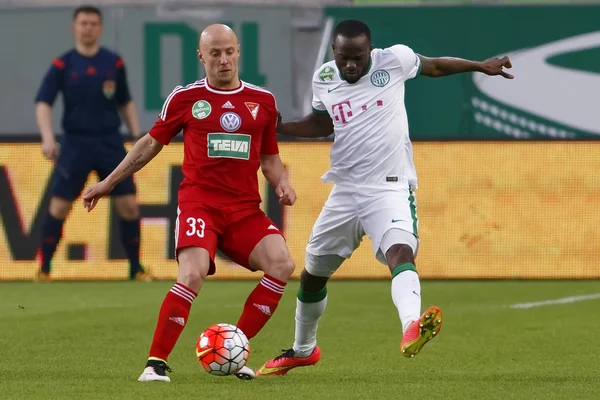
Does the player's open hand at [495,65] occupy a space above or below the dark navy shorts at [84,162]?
above

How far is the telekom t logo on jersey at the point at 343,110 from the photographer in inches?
307

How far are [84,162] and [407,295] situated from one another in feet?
21.1

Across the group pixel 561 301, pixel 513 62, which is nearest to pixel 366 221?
pixel 561 301

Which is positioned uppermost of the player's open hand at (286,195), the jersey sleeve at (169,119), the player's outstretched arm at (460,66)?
the player's outstretched arm at (460,66)

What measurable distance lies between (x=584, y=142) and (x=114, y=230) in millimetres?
4727

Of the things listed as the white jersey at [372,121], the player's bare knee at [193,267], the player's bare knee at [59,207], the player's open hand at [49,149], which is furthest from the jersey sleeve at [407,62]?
the player's bare knee at [59,207]

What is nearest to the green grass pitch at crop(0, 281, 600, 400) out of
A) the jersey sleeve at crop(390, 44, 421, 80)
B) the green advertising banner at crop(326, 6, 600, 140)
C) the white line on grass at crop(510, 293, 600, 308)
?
the white line on grass at crop(510, 293, 600, 308)

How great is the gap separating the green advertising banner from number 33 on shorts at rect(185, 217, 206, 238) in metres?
13.0

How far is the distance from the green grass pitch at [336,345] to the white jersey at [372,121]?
111cm

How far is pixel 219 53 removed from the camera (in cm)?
736

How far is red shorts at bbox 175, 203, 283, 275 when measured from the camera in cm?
734

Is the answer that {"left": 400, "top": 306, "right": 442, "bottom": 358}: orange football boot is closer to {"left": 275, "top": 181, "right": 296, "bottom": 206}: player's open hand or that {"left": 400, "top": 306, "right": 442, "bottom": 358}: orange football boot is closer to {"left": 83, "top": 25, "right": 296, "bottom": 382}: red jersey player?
{"left": 83, "top": 25, "right": 296, "bottom": 382}: red jersey player

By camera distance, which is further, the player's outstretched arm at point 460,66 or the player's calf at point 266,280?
the player's outstretched arm at point 460,66

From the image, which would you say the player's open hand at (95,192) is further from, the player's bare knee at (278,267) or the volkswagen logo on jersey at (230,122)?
the player's bare knee at (278,267)
